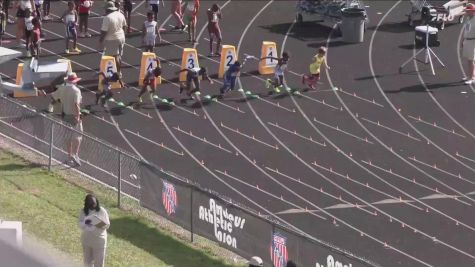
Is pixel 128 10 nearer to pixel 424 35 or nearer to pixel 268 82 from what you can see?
pixel 268 82

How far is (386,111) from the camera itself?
24750 mm

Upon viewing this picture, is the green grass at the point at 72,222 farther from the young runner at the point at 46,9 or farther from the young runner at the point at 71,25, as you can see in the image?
the young runner at the point at 46,9

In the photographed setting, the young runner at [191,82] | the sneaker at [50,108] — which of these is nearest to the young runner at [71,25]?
the young runner at [191,82]

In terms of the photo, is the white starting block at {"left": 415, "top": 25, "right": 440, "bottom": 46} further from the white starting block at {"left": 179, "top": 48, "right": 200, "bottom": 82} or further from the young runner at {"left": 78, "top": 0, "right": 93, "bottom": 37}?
the young runner at {"left": 78, "top": 0, "right": 93, "bottom": 37}

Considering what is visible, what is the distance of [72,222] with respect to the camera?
16.0 metres

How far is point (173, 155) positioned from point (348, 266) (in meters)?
8.97

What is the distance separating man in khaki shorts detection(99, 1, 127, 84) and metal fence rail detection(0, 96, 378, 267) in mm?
6328

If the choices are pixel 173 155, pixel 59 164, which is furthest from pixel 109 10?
pixel 59 164

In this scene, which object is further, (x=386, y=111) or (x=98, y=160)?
(x=386, y=111)

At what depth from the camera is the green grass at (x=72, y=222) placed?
589 inches

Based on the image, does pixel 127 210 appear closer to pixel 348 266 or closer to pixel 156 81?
pixel 348 266

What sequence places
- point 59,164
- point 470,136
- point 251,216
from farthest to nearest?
point 470,136, point 59,164, point 251,216

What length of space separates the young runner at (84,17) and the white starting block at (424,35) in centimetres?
903

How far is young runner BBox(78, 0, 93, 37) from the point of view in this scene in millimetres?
→ 29281
